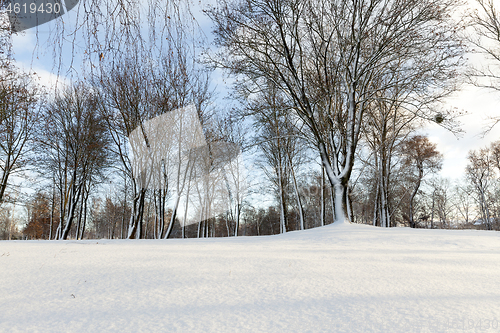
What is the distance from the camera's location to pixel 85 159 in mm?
15180

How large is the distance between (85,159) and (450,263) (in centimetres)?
1640

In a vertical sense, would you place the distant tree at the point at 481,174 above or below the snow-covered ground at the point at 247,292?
above

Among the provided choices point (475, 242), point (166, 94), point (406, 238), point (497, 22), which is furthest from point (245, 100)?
point (497, 22)

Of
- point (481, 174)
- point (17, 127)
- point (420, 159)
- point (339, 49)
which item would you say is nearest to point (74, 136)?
point (17, 127)

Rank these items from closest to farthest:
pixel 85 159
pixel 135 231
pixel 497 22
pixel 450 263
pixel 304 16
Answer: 1. pixel 450 263
2. pixel 304 16
3. pixel 497 22
4. pixel 135 231
5. pixel 85 159

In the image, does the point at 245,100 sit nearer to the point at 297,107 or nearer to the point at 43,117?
the point at 297,107

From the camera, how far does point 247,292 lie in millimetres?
2324

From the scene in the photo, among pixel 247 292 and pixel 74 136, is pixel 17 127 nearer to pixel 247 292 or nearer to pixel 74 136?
pixel 74 136

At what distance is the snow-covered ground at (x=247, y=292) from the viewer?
5.82 ft

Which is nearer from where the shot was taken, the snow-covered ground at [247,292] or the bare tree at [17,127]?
the snow-covered ground at [247,292]

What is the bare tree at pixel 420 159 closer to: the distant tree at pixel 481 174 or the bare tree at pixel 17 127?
the distant tree at pixel 481 174

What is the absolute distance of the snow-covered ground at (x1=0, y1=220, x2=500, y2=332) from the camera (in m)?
1.77

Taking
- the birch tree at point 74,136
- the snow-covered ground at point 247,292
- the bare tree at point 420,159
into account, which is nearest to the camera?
the snow-covered ground at point 247,292

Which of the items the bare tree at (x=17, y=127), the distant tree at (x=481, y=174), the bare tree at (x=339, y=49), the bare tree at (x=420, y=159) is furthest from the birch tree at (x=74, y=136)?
the distant tree at (x=481, y=174)
